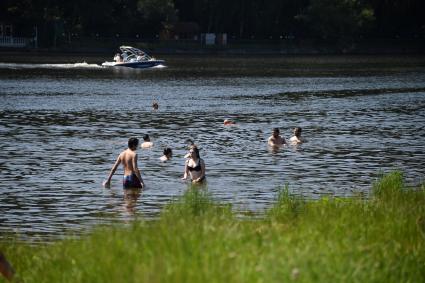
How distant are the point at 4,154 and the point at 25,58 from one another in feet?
290

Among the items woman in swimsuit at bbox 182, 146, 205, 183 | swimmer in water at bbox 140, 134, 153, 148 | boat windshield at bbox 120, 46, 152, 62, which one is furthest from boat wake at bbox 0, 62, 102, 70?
woman in swimsuit at bbox 182, 146, 205, 183

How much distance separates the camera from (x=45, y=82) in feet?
283

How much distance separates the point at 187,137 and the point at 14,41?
3924 inches

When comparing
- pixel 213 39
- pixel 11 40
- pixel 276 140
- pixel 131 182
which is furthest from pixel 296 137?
pixel 11 40

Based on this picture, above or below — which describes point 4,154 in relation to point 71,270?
below

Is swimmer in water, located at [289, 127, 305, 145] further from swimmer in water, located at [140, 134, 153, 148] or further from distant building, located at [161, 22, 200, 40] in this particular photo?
distant building, located at [161, 22, 200, 40]

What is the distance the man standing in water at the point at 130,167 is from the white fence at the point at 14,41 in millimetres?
112810

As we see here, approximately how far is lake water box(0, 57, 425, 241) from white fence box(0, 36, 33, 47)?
137 feet

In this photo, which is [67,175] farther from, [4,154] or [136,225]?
[136,225]

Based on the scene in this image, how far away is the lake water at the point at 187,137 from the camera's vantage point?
87.6 feet

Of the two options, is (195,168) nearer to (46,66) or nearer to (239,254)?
(239,254)

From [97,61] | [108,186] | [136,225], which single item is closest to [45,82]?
[97,61]

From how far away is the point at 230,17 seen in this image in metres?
144

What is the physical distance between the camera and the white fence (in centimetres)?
13812
